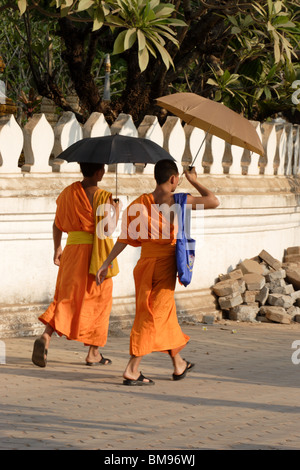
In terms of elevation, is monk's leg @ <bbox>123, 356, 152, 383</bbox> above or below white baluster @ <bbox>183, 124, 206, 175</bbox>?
below

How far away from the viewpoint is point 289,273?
10.4m

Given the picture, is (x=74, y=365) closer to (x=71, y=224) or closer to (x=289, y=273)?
(x=71, y=224)

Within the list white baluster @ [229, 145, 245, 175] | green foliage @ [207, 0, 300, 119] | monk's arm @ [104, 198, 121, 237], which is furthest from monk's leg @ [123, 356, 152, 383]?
green foliage @ [207, 0, 300, 119]

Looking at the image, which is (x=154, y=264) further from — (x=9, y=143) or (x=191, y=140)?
(x=191, y=140)

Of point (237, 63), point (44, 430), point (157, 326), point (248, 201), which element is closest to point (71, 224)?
point (157, 326)

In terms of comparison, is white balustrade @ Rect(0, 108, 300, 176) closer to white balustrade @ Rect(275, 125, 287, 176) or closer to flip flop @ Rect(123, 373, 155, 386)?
white balustrade @ Rect(275, 125, 287, 176)

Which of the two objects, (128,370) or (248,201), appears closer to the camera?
(128,370)

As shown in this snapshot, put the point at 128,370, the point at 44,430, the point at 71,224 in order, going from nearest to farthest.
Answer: the point at 44,430 → the point at 128,370 → the point at 71,224

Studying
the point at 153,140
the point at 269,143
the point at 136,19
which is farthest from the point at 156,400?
the point at 269,143

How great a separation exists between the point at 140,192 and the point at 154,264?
2284 millimetres

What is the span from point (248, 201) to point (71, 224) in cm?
350

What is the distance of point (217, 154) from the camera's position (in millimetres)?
9875

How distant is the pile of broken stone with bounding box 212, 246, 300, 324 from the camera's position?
9344 millimetres

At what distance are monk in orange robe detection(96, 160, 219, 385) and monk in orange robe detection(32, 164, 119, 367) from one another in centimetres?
36
